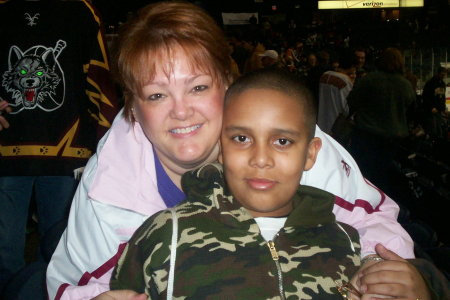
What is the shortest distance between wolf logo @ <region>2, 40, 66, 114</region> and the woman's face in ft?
3.48

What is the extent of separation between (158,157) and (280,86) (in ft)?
1.88

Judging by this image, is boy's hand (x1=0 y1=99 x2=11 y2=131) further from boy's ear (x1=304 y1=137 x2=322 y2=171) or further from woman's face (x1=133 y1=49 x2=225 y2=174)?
boy's ear (x1=304 y1=137 x2=322 y2=171)

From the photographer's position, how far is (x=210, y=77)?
1.73 metres

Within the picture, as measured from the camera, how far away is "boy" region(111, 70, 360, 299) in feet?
4.60

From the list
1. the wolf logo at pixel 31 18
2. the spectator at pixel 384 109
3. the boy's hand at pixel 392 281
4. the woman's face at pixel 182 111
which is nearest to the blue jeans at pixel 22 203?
the wolf logo at pixel 31 18

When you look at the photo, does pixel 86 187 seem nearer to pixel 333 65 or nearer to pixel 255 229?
pixel 255 229

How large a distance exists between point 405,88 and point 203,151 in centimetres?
421

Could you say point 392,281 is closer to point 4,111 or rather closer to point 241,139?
point 241,139

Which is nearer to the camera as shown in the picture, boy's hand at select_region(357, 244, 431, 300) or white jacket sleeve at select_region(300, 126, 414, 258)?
boy's hand at select_region(357, 244, 431, 300)

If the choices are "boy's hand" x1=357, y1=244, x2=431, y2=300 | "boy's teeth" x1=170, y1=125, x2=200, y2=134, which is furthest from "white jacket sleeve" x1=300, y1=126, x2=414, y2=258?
"boy's teeth" x1=170, y1=125, x2=200, y2=134

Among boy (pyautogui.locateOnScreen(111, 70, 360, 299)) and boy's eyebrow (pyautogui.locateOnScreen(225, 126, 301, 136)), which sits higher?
boy's eyebrow (pyautogui.locateOnScreen(225, 126, 301, 136))

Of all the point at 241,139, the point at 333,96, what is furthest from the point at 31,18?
the point at 333,96

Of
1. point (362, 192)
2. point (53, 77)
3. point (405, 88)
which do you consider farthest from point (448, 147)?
point (53, 77)

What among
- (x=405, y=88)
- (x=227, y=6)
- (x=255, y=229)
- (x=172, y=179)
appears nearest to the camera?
(x=255, y=229)
